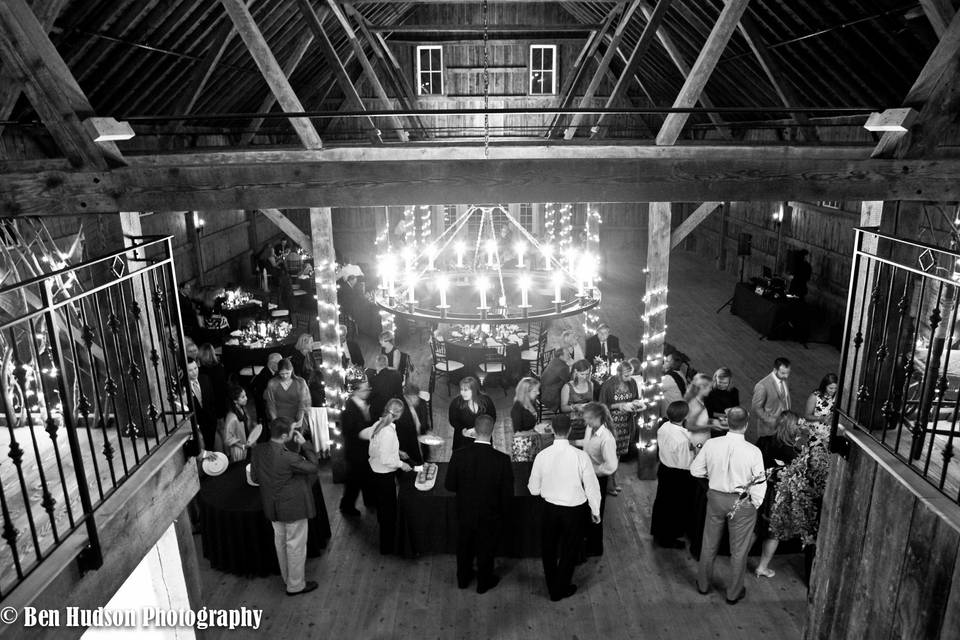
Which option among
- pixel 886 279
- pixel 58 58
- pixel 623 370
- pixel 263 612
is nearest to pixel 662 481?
pixel 623 370

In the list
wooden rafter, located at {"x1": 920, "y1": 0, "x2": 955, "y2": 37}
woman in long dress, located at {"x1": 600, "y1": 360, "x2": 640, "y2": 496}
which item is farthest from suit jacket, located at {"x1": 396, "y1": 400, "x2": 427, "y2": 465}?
wooden rafter, located at {"x1": 920, "y1": 0, "x2": 955, "y2": 37}

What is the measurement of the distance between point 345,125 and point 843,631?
1586cm

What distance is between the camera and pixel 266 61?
5.03m

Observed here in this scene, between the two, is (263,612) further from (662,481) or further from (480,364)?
(480,364)

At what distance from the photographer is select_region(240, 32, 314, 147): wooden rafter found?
304 inches

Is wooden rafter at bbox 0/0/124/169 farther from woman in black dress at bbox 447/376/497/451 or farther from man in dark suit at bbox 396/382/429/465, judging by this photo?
woman in black dress at bbox 447/376/497/451

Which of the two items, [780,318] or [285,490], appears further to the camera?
[780,318]

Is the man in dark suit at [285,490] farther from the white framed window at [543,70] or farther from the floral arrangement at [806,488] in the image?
the white framed window at [543,70]

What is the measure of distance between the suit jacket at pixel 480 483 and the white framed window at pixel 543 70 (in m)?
12.7

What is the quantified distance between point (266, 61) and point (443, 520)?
3.91m

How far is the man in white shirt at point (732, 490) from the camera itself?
4.52m

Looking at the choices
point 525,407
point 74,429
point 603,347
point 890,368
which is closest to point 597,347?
point 603,347

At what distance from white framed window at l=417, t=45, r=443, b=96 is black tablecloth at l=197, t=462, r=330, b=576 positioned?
40.6ft

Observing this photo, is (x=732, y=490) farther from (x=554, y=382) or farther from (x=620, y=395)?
(x=554, y=382)
